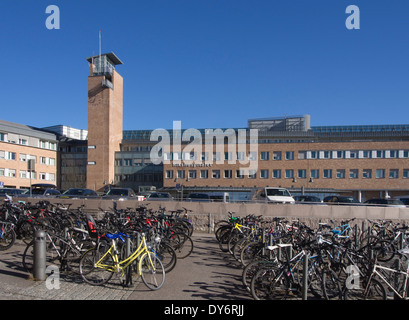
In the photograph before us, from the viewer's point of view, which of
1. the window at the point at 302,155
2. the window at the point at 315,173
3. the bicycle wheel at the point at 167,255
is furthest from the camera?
the window at the point at 302,155

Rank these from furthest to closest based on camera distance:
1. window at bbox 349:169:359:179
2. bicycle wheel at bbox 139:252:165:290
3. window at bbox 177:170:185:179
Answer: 1. window at bbox 177:170:185:179
2. window at bbox 349:169:359:179
3. bicycle wheel at bbox 139:252:165:290

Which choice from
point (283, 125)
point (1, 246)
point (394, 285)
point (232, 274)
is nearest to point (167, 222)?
point (232, 274)

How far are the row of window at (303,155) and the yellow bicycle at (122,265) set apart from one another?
4867cm

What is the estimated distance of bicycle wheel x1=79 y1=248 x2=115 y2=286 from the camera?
6.03 metres

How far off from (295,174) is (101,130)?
121 ft

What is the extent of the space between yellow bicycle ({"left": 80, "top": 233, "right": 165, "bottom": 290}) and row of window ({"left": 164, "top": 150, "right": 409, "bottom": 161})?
160 ft

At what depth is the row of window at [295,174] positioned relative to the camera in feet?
164

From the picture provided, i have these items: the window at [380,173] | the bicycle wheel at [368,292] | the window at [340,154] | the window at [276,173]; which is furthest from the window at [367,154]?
the bicycle wheel at [368,292]

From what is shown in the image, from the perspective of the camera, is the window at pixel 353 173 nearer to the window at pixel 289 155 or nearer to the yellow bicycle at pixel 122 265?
the window at pixel 289 155

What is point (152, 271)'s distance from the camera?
234 inches

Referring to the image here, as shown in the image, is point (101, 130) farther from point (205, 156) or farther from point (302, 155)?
point (302, 155)

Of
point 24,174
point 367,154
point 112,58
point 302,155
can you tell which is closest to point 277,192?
point 302,155

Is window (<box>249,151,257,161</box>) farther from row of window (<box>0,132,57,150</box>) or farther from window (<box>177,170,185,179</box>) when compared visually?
row of window (<box>0,132,57,150</box>)

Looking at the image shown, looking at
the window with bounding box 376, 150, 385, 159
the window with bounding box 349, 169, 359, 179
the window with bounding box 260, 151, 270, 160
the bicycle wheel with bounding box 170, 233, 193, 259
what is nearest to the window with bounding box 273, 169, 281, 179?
the window with bounding box 260, 151, 270, 160
